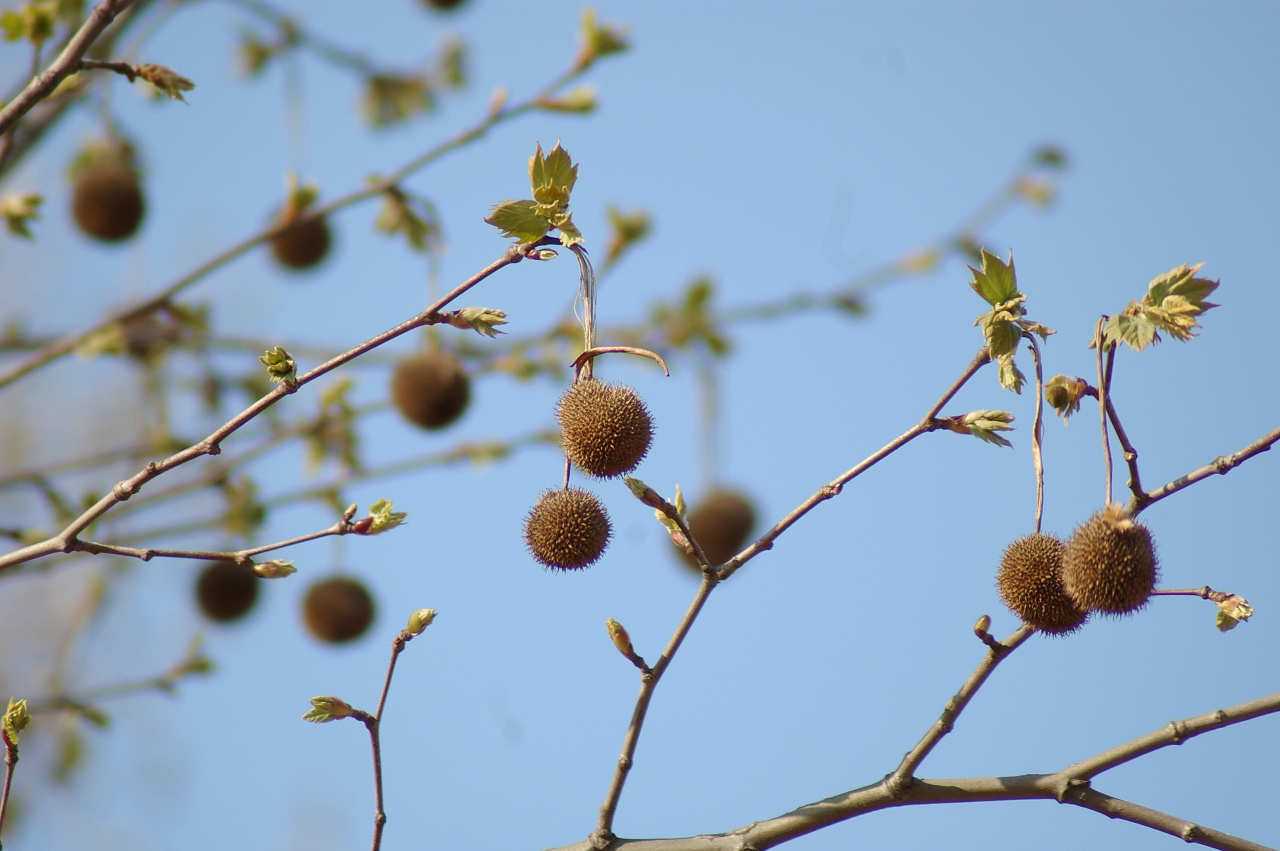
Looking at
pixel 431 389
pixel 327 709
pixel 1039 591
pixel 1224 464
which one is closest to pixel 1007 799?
pixel 1039 591

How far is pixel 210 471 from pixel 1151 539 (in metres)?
3.18

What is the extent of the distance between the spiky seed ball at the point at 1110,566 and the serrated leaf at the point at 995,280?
0.41 m

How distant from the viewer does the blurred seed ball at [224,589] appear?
4801mm

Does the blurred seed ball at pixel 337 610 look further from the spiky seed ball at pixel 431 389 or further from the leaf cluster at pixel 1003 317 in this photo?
the leaf cluster at pixel 1003 317

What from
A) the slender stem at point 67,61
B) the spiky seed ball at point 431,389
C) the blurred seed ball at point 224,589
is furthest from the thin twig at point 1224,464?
the blurred seed ball at point 224,589

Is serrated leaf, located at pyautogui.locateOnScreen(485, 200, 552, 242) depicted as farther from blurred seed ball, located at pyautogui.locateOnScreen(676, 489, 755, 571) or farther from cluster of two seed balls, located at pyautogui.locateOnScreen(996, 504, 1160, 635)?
blurred seed ball, located at pyautogui.locateOnScreen(676, 489, 755, 571)

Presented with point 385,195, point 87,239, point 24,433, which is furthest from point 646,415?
point 24,433

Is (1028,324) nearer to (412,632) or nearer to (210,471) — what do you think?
(412,632)

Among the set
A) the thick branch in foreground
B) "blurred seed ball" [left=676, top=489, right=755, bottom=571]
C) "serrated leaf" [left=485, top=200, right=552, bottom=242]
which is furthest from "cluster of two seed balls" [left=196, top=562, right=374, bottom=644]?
"serrated leaf" [left=485, top=200, right=552, bottom=242]

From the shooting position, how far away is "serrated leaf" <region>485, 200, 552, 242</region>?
1.92m

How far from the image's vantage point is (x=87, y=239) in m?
4.89

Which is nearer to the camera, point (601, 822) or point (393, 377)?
point (601, 822)

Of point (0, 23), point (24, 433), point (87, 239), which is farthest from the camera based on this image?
point (24, 433)

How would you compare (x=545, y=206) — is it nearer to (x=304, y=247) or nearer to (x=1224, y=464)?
(x=1224, y=464)
